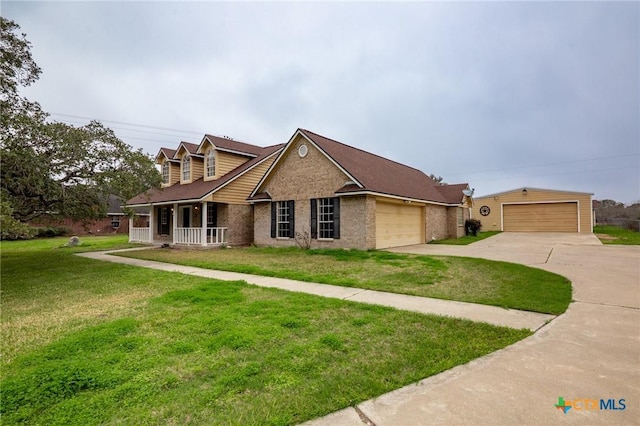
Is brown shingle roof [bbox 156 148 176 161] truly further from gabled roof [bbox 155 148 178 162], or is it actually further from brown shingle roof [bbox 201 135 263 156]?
brown shingle roof [bbox 201 135 263 156]

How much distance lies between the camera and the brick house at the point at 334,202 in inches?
551

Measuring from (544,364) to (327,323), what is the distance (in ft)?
8.65

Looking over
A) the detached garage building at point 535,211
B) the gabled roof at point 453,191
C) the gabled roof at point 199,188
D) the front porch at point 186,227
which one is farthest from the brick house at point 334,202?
the detached garage building at point 535,211

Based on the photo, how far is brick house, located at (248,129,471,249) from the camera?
14.0 metres

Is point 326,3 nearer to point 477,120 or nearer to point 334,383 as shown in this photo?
point 334,383

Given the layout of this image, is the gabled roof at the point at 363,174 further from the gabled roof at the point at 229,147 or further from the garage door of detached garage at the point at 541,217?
the garage door of detached garage at the point at 541,217

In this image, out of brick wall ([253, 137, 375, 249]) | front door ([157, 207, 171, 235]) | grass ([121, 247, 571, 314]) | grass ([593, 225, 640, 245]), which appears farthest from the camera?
front door ([157, 207, 171, 235])

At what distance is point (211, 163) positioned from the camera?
19.9 m

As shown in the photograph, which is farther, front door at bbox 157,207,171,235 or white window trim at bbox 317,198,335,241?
front door at bbox 157,207,171,235

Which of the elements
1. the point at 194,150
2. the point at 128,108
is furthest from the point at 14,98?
the point at 128,108

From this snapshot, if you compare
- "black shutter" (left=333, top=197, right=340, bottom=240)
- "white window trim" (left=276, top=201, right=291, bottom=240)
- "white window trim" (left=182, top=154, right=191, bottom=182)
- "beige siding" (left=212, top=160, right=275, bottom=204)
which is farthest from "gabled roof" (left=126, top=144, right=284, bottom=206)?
"black shutter" (left=333, top=197, right=340, bottom=240)

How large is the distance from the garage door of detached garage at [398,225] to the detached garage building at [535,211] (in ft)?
44.9

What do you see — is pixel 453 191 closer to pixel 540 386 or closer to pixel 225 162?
pixel 225 162

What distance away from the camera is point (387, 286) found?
283 inches
